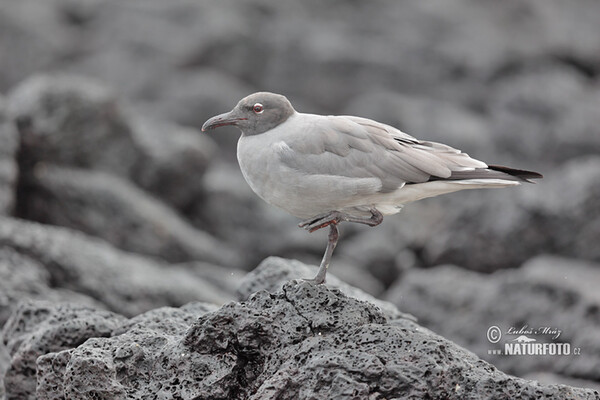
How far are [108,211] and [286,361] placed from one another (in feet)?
24.5

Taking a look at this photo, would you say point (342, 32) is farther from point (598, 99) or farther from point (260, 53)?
point (598, 99)

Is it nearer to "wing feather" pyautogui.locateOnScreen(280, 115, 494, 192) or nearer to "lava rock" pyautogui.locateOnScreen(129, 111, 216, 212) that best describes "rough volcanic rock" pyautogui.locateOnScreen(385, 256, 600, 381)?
"wing feather" pyautogui.locateOnScreen(280, 115, 494, 192)

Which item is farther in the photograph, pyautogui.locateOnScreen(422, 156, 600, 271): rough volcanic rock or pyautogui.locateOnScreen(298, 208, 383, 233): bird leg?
pyautogui.locateOnScreen(422, 156, 600, 271): rough volcanic rock

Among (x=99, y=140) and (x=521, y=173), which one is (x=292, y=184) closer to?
(x=521, y=173)

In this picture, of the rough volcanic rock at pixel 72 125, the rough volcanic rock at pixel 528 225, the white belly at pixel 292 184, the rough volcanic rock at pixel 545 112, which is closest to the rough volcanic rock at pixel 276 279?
the white belly at pixel 292 184

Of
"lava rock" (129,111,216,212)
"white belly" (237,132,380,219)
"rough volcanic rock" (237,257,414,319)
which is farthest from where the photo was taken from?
"lava rock" (129,111,216,212)

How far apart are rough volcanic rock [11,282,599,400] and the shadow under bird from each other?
70 cm

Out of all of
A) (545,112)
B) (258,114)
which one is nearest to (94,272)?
(258,114)

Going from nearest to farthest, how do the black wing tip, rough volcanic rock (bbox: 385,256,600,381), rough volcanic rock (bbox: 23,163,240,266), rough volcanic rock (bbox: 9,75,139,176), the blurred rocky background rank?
the black wing tip → rough volcanic rock (bbox: 385,256,600,381) → the blurred rocky background → rough volcanic rock (bbox: 23,163,240,266) → rough volcanic rock (bbox: 9,75,139,176)

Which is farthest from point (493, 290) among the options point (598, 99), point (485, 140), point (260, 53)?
point (260, 53)

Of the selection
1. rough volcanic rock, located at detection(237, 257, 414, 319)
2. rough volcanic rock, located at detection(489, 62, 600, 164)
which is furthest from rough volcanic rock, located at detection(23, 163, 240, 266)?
rough volcanic rock, located at detection(489, 62, 600, 164)

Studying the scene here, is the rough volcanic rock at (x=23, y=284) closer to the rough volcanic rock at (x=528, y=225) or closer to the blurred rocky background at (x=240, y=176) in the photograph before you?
the blurred rocky background at (x=240, y=176)

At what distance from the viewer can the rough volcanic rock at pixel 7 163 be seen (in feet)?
32.5

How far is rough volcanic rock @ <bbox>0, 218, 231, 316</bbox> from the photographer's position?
8164 millimetres
